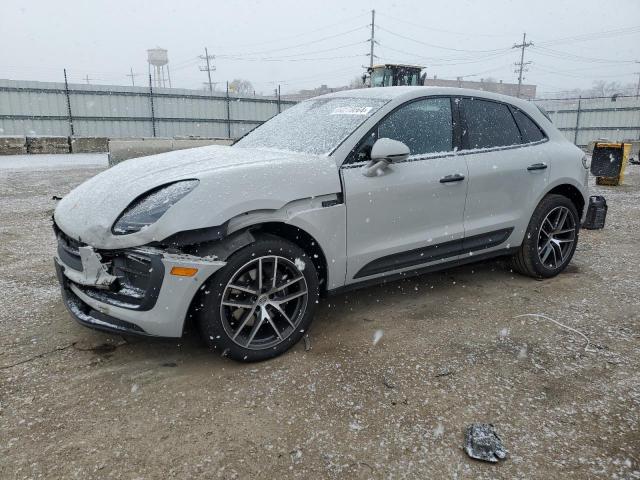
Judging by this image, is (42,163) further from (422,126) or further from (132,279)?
(422,126)

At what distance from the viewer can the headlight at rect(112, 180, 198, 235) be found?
2447 mm

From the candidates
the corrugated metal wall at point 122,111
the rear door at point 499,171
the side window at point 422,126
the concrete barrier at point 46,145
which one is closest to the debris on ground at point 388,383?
the rear door at point 499,171

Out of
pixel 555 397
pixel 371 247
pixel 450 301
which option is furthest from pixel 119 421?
pixel 450 301

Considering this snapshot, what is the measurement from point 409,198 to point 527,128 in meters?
1.57

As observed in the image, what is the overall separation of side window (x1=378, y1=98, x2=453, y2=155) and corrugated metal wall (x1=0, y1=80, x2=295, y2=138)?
69.0 feet

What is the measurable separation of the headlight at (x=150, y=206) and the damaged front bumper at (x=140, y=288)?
0.13 m

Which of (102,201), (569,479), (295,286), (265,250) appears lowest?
(569,479)

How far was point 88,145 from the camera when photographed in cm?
1800

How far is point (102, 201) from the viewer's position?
266 centimetres

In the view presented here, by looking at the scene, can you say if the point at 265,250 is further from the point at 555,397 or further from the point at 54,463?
the point at 555,397

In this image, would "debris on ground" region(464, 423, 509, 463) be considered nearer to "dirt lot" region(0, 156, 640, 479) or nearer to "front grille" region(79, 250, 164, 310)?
"dirt lot" region(0, 156, 640, 479)

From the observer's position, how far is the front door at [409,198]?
9.79ft

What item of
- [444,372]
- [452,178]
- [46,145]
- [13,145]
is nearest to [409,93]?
[452,178]

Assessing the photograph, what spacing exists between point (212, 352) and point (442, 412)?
140 centimetres
